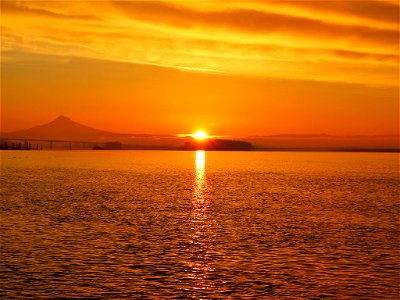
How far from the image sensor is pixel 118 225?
59.7 meters

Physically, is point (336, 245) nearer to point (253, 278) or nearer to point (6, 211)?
point (253, 278)

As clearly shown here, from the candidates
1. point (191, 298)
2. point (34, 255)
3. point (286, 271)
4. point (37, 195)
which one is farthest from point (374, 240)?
point (37, 195)

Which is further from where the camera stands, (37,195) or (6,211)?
(37,195)

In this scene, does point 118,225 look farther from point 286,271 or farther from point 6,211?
point 286,271

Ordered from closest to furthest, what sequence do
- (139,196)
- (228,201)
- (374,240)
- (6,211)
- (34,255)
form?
1. (34,255)
2. (374,240)
3. (6,211)
4. (228,201)
5. (139,196)

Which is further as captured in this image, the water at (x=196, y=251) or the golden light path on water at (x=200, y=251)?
the golden light path on water at (x=200, y=251)

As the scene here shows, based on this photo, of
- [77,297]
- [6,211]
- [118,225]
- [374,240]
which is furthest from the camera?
[6,211]

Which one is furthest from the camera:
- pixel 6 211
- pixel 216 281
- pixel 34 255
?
pixel 6 211

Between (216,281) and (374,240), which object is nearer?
(216,281)

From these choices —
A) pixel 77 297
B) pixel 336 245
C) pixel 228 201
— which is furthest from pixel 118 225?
pixel 228 201

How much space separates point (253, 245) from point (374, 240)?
1221 cm

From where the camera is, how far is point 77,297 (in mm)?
31859

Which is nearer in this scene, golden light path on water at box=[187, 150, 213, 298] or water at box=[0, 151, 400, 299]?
water at box=[0, 151, 400, 299]

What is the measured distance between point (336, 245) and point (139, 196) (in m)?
53.2
